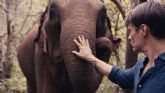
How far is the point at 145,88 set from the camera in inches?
161

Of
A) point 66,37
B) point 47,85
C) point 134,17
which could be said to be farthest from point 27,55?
point 134,17

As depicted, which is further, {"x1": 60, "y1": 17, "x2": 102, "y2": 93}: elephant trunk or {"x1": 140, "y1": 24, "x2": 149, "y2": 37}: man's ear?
{"x1": 60, "y1": 17, "x2": 102, "y2": 93}: elephant trunk

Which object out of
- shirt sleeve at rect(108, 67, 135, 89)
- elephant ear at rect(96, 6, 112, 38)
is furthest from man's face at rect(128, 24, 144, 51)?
elephant ear at rect(96, 6, 112, 38)

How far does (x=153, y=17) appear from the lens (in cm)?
405

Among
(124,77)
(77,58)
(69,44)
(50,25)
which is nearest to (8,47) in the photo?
(50,25)

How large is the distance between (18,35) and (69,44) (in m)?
12.4

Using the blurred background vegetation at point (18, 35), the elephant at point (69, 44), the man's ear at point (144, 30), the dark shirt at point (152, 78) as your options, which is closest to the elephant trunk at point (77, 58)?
the elephant at point (69, 44)

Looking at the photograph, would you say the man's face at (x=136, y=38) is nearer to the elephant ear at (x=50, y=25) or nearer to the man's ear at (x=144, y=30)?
the man's ear at (x=144, y=30)

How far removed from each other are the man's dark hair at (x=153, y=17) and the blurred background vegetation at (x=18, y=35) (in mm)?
5678

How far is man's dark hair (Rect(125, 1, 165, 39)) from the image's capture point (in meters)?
4.05

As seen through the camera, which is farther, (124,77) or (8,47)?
(8,47)

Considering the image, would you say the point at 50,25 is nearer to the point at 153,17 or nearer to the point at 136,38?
the point at 136,38

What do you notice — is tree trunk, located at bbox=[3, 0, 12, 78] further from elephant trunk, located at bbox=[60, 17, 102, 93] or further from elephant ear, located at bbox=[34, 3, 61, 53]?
elephant trunk, located at bbox=[60, 17, 102, 93]

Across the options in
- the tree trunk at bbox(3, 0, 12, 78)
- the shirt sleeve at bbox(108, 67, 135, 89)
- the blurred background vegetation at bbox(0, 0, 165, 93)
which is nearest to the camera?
the shirt sleeve at bbox(108, 67, 135, 89)
